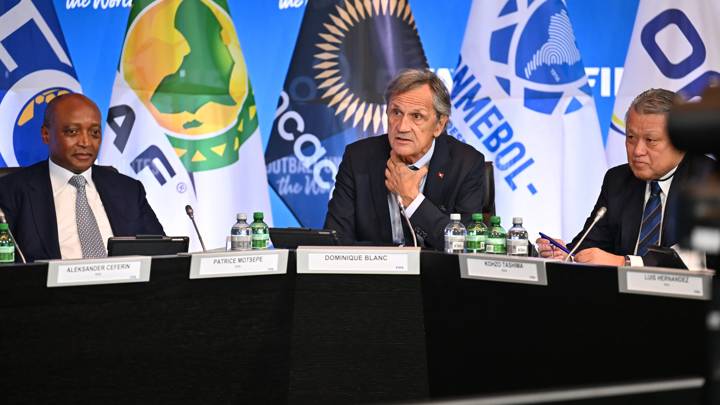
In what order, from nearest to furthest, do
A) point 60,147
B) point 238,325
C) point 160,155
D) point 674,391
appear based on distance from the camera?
1. point 674,391
2. point 238,325
3. point 60,147
4. point 160,155

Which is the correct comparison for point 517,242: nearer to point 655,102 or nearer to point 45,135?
point 655,102

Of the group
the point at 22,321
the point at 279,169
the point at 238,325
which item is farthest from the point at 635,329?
the point at 279,169

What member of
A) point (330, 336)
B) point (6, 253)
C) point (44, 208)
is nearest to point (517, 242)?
point (330, 336)

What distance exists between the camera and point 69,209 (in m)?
3.35

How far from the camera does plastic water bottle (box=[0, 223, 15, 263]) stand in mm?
2373

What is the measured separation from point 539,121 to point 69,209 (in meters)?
2.62


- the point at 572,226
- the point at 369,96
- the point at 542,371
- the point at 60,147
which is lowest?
the point at 542,371

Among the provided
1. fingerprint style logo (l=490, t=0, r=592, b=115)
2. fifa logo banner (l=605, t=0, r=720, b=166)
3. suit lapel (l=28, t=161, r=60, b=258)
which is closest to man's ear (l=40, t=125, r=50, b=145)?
suit lapel (l=28, t=161, r=60, b=258)

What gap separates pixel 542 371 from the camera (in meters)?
2.06

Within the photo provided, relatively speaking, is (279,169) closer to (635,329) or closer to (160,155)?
(160,155)

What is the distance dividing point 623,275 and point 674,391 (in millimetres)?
1200

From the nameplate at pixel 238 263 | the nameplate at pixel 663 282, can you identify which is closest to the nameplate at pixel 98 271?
the nameplate at pixel 238 263

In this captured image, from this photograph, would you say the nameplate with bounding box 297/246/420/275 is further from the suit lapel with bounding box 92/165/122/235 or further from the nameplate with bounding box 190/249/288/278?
the suit lapel with bounding box 92/165/122/235

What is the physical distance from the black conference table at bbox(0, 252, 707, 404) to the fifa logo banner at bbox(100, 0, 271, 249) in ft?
7.89
